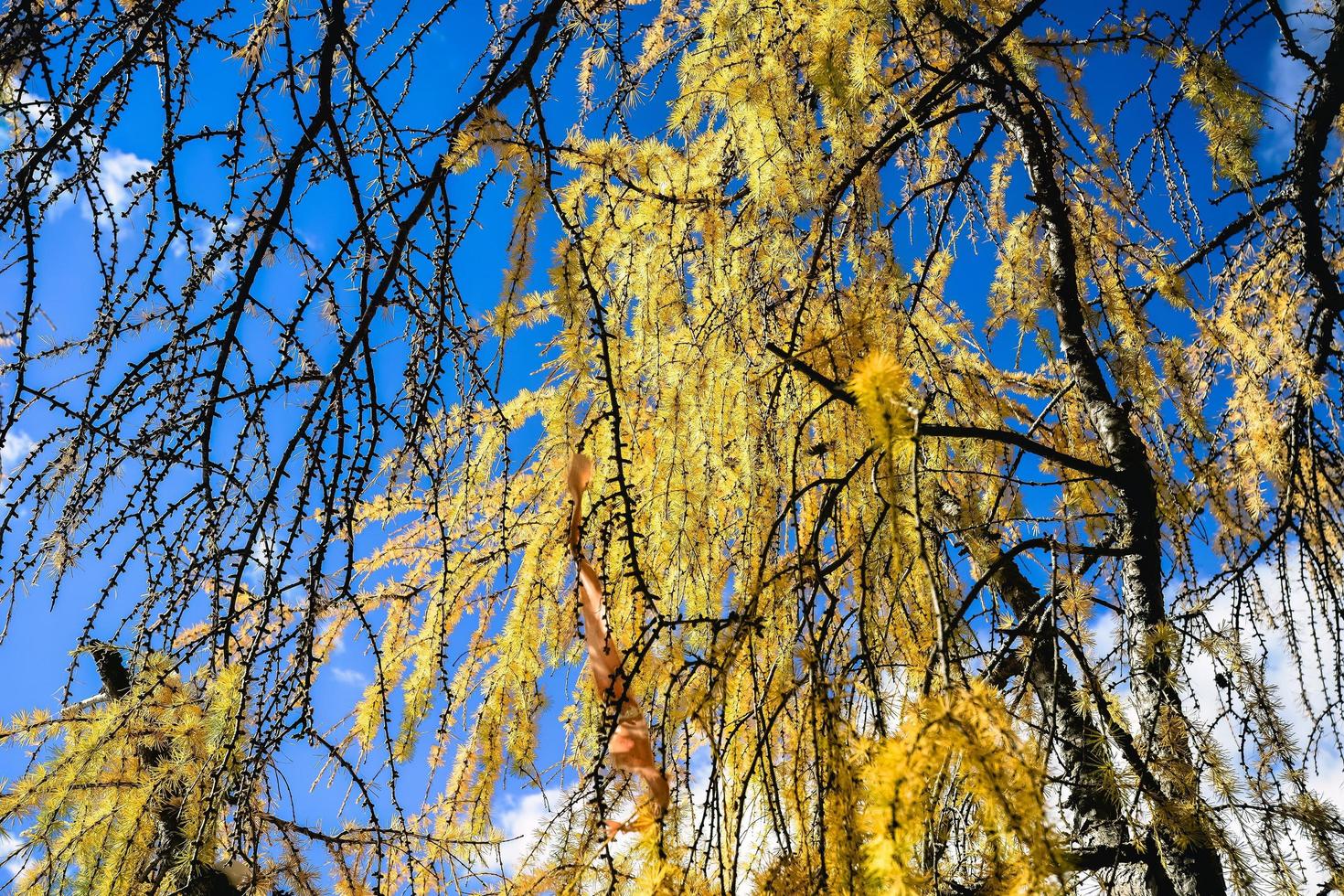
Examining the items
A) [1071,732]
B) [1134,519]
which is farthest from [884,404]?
[1071,732]

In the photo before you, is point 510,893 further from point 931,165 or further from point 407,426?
point 931,165

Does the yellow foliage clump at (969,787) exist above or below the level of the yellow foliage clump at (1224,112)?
below

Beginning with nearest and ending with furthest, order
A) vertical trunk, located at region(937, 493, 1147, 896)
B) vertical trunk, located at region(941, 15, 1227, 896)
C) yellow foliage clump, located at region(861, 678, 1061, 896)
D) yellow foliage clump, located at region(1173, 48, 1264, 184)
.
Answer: yellow foliage clump, located at region(861, 678, 1061, 896)
vertical trunk, located at region(937, 493, 1147, 896)
vertical trunk, located at region(941, 15, 1227, 896)
yellow foliage clump, located at region(1173, 48, 1264, 184)

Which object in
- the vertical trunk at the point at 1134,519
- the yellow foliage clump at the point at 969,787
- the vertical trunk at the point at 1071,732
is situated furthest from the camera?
the vertical trunk at the point at 1134,519

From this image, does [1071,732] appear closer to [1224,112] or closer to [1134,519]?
[1134,519]

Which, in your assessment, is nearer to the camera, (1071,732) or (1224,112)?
(1224,112)

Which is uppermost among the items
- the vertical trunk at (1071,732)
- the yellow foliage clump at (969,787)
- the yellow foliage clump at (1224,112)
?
the yellow foliage clump at (1224,112)

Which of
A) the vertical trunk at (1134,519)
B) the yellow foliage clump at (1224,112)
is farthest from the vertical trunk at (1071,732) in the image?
the yellow foliage clump at (1224,112)

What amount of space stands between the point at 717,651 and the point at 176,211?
938 millimetres

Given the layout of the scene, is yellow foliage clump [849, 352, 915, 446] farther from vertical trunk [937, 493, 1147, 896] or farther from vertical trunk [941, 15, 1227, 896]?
vertical trunk [941, 15, 1227, 896]

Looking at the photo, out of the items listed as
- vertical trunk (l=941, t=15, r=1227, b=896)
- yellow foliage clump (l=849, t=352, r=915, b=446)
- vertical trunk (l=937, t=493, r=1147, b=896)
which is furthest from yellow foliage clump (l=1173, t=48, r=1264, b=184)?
yellow foliage clump (l=849, t=352, r=915, b=446)

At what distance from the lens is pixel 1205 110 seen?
1.80m

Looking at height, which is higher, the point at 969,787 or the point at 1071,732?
the point at 1071,732

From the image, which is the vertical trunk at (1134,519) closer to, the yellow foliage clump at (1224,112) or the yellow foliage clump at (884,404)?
the yellow foliage clump at (1224,112)
